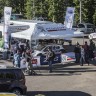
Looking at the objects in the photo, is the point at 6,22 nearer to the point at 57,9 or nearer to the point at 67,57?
the point at 67,57

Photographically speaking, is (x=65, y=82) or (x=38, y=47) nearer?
(x=65, y=82)

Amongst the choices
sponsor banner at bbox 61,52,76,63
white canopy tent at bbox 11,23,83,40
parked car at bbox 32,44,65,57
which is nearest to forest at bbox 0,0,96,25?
white canopy tent at bbox 11,23,83,40

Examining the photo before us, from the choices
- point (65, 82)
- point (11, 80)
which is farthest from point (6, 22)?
point (11, 80)

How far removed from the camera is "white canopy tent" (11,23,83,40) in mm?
30391

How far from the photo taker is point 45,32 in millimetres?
31656

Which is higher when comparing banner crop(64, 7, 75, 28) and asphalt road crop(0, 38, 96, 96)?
banner crop(64, 7, 75, 28)

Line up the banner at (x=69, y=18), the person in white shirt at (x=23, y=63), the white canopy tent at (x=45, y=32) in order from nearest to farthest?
the person in white shirt at (x=23, y=63) < the white canopy tent at (x=45, y=32) < the banner at (x=69, y=18)

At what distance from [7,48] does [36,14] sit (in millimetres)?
32259

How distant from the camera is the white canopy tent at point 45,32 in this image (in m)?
30.4

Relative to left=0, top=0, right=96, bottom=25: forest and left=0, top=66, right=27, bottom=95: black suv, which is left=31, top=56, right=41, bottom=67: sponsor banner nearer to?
left=0, top=66, right=27, bottom=95: black suv

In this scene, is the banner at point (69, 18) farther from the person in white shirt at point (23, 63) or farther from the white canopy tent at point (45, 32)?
A: the person in white shirt at point (23, 63)

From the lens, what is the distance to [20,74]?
17078 millimetres

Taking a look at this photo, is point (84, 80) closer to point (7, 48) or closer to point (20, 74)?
point (20, 74)

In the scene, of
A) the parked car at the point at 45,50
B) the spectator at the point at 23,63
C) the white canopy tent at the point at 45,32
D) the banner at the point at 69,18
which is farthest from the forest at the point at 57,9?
the spectator at the point at 23,63
